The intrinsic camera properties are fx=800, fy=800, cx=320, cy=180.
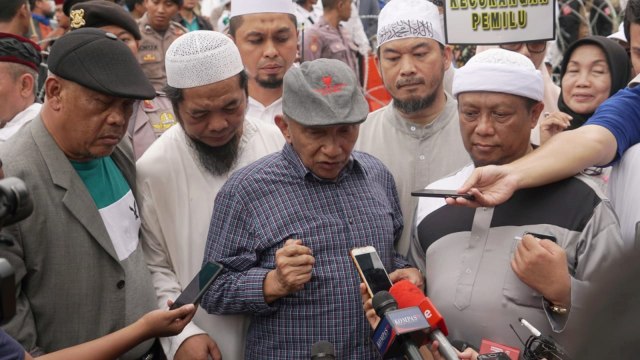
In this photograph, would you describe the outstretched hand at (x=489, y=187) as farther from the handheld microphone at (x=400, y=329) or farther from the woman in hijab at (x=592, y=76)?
the woman in hijab at (x=592, y=76)

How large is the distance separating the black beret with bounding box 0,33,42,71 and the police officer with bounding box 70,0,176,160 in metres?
0.47

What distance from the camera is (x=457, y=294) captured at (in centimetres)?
321

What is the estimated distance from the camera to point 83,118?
3145 mm

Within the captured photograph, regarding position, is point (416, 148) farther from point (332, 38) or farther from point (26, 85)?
point (332, 38)

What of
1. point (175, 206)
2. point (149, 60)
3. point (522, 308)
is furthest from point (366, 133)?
point (149, 60)

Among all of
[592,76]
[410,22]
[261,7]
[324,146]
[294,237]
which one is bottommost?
[294,237]

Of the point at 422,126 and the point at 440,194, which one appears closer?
the point at 440,194

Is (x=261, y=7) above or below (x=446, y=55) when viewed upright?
above

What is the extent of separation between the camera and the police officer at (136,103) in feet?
15.8

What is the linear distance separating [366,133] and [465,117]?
1.06 metres

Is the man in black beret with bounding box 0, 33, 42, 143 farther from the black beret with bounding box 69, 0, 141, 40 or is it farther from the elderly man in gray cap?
the elderly man in gray cap

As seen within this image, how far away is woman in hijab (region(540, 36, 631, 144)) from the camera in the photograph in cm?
493

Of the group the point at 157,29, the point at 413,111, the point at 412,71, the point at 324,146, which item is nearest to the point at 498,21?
the point at 412,71

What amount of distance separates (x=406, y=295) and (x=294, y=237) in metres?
0.66
